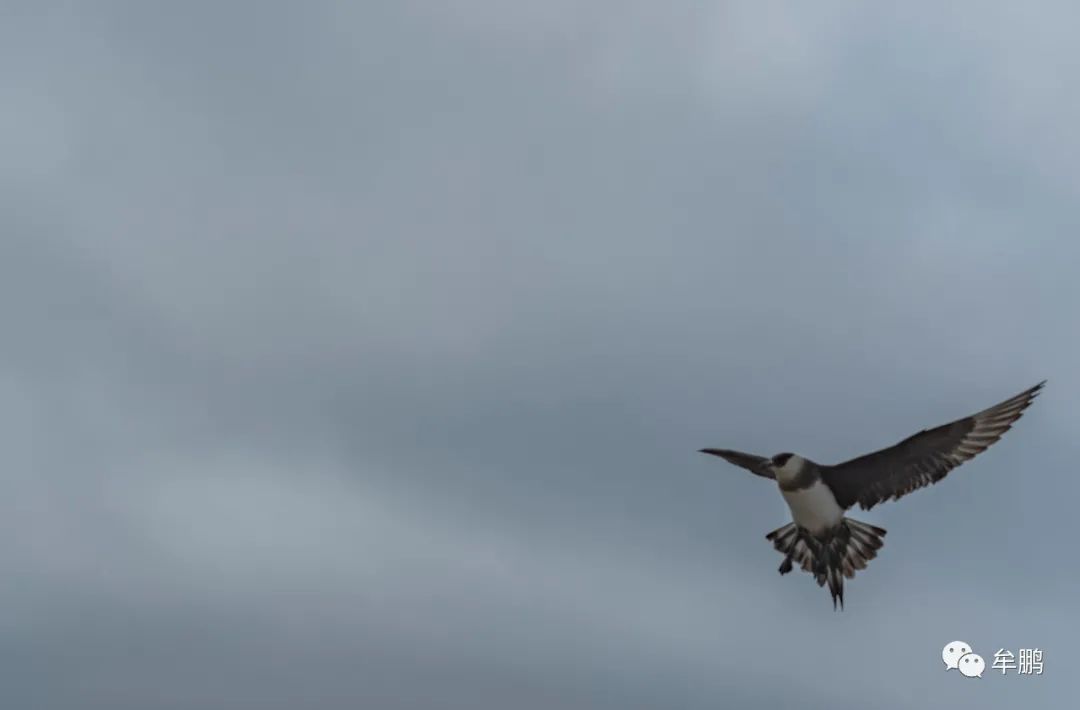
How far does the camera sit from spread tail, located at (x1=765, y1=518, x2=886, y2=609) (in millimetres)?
48188

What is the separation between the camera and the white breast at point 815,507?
47.8 m

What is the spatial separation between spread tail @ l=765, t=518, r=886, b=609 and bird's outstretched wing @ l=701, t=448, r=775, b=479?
1795 mm

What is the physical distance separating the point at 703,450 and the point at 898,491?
5.40 meters

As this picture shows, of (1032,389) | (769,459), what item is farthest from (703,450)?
(1032,389)

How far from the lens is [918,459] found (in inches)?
1921

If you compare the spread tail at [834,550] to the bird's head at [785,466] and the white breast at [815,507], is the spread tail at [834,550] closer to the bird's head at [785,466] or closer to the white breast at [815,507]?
the white breast at [815,507]

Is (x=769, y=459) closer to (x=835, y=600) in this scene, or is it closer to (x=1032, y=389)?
(x=835, y=600)

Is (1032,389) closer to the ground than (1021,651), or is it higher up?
higher up

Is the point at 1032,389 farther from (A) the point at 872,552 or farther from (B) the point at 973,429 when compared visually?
→ (A) the point at 872,552

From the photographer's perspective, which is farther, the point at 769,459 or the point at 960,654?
the point at 960,654

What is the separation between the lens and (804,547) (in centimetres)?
4872

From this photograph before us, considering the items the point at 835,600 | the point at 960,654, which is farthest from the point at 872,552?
the point at 960,654

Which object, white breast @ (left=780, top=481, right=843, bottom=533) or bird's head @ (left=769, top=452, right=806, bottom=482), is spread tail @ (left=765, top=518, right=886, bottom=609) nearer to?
white breast @ (left=780, top=481, right=843, bottom=533)

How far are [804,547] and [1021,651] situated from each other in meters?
7.21
